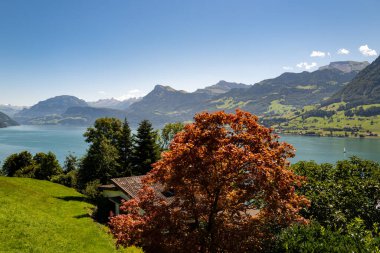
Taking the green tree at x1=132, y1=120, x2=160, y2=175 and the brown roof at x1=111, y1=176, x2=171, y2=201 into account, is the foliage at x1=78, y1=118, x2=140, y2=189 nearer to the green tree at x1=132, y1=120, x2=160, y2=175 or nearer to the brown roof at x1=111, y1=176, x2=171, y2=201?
the green tree at x1=132, y1=120, x2=160, y2=175

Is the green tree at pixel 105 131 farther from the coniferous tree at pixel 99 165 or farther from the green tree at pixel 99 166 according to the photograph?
the green tree at pixel 99 166

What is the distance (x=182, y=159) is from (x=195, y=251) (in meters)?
4.15

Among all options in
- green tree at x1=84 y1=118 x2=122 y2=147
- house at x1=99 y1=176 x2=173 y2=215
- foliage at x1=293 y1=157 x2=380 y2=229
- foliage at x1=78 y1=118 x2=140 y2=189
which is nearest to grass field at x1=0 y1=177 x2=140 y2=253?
house at x1=99 y1=176 x2=173 y2=215

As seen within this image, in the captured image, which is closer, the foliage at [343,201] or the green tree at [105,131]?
the foliage at [343,201]

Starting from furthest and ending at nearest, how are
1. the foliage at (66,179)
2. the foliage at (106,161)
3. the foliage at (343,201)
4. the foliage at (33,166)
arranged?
the foliage at (33,166) → the foliage at (66,179) → the foliage at (106,161) → the foliage at (343,201)

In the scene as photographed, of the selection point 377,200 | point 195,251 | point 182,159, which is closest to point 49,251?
point 195,251

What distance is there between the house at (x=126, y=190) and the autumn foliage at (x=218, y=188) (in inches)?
624

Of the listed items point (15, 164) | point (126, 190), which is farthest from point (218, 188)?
point (15, 164)

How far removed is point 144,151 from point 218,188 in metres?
48.5

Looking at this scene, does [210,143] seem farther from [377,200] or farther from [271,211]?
[377,200]

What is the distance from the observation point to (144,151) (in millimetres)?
60719

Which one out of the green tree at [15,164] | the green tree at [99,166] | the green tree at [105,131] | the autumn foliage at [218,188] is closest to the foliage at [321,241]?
the autumn foliage at [218,188]

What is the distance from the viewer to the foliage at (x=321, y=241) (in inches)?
553

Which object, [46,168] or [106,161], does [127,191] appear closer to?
[106,161]
